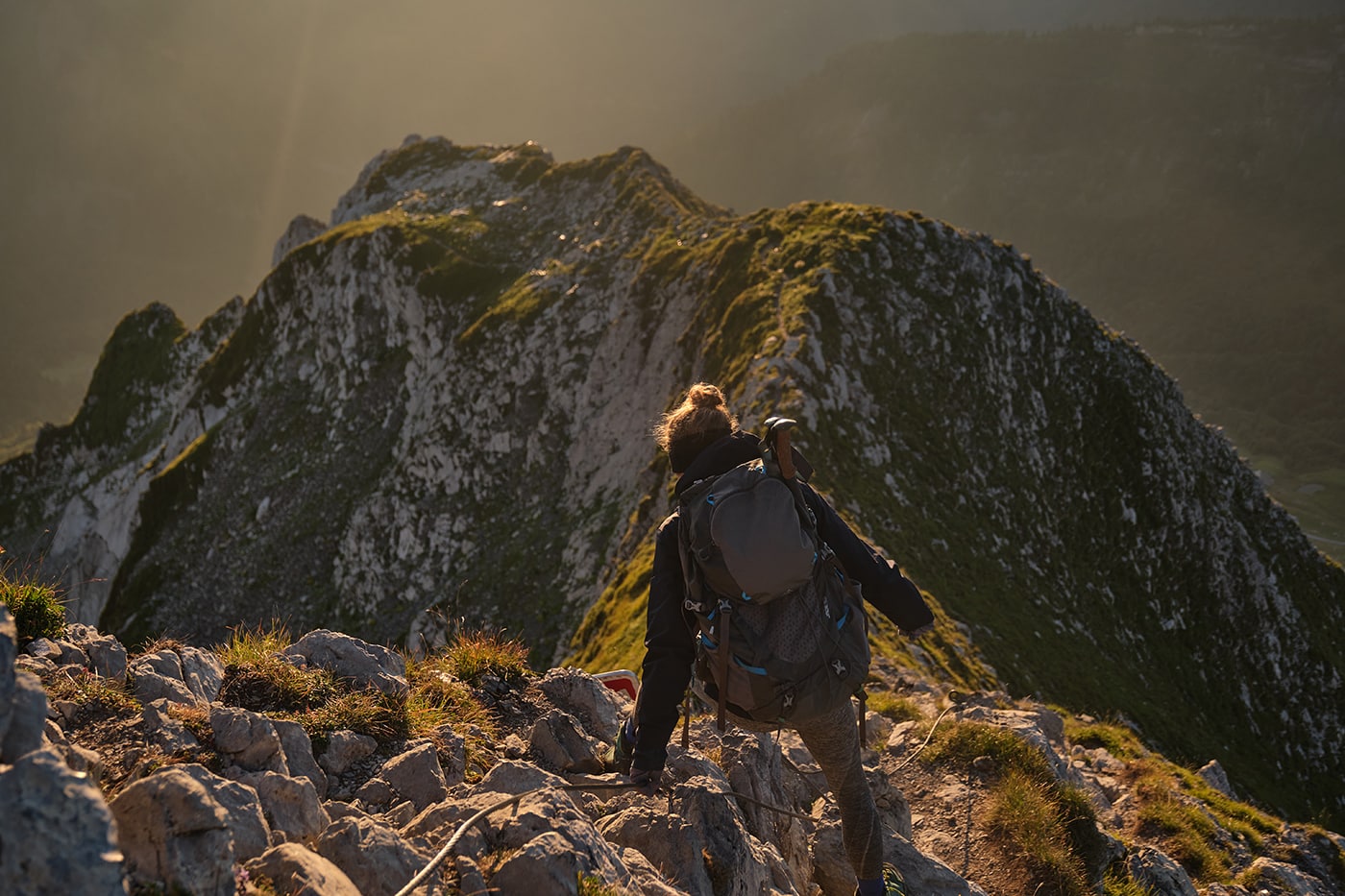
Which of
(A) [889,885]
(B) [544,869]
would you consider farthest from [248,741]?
(A) [889,885]

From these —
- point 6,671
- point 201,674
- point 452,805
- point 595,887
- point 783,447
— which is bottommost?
point 595,887

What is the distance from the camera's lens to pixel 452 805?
216 inches

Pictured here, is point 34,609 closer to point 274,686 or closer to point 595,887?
point 274,686

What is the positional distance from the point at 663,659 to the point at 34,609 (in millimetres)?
5799

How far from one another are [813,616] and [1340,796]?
34826 mm

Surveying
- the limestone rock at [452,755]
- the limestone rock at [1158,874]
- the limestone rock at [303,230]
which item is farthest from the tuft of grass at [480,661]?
the limestone rock at [303,230]

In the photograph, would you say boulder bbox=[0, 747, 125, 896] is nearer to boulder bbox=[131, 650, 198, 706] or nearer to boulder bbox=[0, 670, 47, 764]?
boulder bbox=[0, 670, 47, 764]

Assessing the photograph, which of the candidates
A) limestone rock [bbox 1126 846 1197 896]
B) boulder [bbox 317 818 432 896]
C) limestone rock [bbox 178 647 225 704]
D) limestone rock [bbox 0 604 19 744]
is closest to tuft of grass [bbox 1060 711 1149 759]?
limestone rock [bbox 1126 846 1197 896]

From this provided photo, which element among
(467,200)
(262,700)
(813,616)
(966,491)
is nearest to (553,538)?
(966,491)

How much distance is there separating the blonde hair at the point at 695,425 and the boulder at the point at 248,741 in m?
3.93

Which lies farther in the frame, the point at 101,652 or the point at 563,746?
the point at 563,746

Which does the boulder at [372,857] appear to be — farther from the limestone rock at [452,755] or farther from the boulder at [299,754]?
the limestone rock at [452,755]

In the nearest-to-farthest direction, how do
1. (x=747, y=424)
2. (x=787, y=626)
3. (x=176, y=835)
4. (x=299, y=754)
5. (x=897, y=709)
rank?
(x=176, y=835)
(x=787, y=626)
(x=299, y=754)
(x=897, y=709)
(x=747, y=424)

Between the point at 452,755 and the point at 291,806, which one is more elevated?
the point at 291,806
